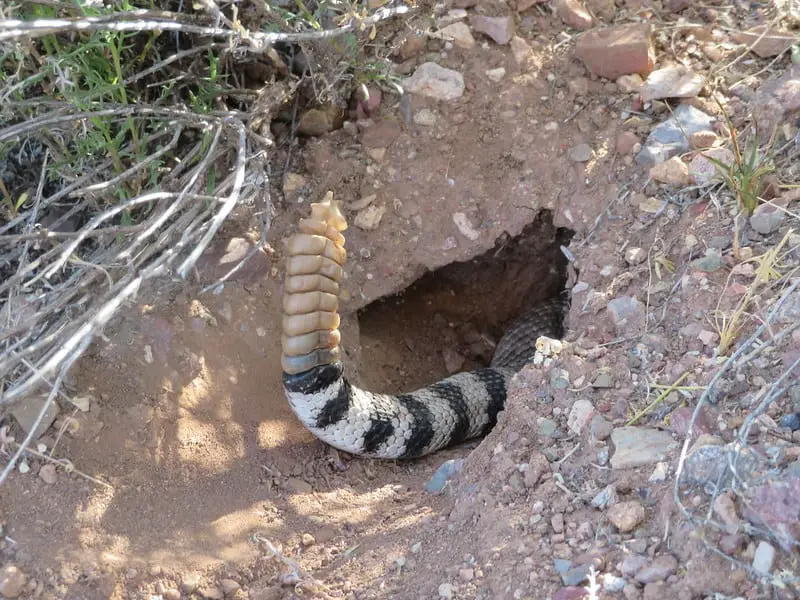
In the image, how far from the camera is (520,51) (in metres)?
3.16

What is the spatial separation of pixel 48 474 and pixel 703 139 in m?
2.32

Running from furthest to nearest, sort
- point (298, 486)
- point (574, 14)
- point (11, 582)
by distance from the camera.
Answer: point (574, 14)
point (298, 486)
point (11, 582)

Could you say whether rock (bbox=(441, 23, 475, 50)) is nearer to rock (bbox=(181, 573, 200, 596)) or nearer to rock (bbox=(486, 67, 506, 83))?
rock (bbox=(486, 67, 506, 83))

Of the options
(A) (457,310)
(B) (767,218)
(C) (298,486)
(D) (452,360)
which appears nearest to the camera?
(B) (767,218)

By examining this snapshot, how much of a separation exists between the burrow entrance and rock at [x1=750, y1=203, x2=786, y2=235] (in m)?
1.03

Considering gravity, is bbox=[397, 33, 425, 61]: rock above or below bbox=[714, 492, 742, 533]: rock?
below

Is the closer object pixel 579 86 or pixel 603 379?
pixel 603 379

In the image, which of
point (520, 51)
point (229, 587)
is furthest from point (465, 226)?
point (229, 587)

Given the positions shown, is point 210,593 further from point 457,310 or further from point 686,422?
point 457,310

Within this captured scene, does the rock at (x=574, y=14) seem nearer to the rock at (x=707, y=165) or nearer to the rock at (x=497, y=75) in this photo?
the rock at (x=497, y=75)

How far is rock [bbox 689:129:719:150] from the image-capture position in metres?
2.74

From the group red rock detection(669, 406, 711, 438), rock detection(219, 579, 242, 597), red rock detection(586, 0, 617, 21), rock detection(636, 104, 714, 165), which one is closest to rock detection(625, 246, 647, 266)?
rock detection(636, 104, 714, 165)

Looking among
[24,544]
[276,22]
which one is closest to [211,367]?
[24,544]

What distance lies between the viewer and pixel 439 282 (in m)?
3.73
